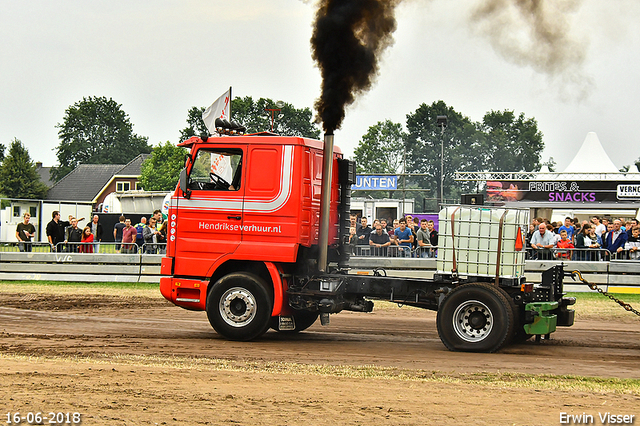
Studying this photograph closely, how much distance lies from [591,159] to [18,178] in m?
68.4

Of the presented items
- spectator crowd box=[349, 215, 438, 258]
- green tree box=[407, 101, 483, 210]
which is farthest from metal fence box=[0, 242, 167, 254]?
green tree box=[407, 101, 483, 210]

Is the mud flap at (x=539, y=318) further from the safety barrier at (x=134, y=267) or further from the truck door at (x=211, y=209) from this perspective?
the safety barrier at (x=134, y=267)

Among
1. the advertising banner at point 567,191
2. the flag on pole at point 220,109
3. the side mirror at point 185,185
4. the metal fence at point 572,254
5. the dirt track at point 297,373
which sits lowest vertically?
the dirt track at point 297,373

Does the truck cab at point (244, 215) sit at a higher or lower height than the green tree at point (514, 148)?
lower

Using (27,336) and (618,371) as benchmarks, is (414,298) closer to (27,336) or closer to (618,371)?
(618,371)

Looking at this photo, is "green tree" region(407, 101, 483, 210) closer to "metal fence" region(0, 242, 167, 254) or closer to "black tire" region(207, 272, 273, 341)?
"metal fence" region(0, 242, 167, 254)

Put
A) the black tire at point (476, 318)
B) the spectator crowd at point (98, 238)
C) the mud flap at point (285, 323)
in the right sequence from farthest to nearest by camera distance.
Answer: the spectator crowd at point (98, 238) < the mud flap at point (285, 323) < the black tire at point (476, 318)

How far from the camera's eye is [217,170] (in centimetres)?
1110

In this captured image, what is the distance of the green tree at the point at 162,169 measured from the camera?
83.9 metres

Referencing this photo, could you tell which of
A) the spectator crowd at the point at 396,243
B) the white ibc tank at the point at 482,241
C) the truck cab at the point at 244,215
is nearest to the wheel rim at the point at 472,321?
the white ibc tank at the point at 482,241

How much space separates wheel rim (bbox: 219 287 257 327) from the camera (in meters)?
10.7

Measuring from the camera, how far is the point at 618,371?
8703 mm

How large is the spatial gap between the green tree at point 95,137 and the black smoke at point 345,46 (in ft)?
359

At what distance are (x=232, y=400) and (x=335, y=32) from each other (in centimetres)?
658
